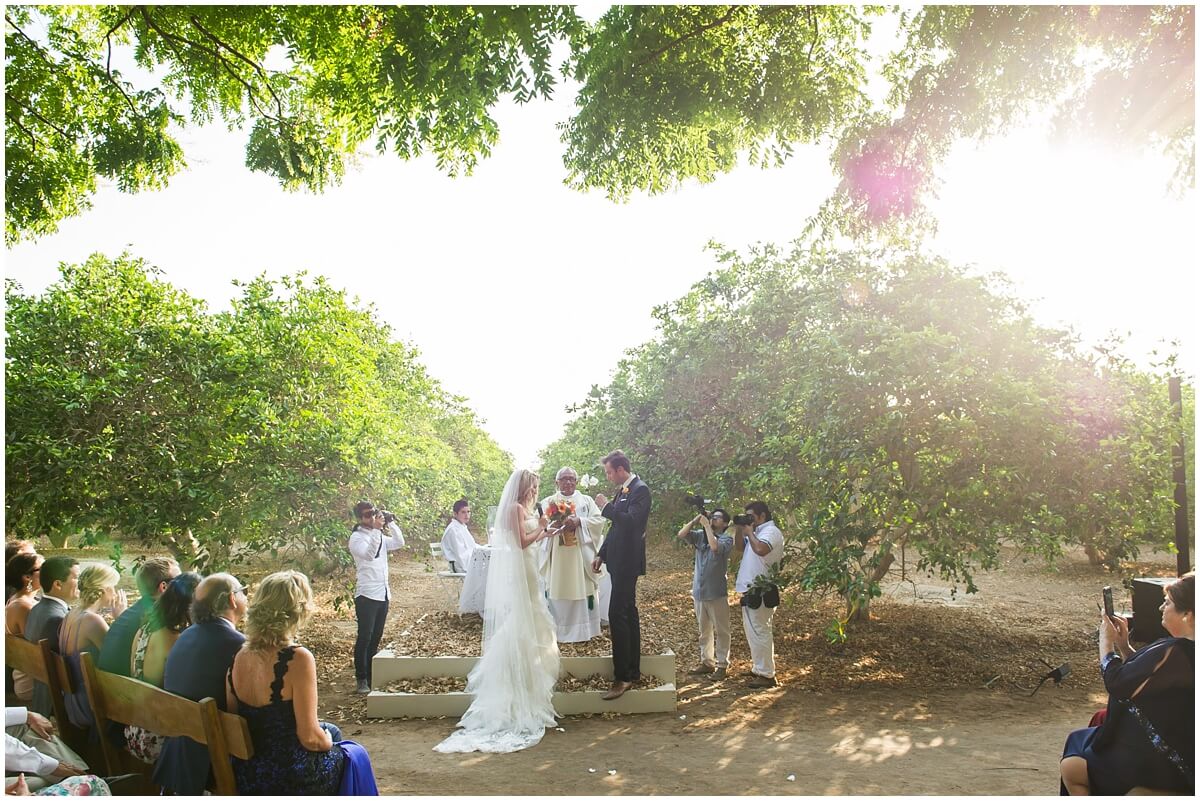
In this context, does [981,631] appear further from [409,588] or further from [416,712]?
[409,588]

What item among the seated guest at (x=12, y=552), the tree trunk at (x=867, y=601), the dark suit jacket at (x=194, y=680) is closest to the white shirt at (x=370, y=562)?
the seated guest at (x=12, y=552)

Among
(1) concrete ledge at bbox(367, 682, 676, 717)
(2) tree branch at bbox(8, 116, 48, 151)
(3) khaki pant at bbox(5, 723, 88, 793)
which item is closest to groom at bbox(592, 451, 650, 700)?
(1) concrete ledge at bbox(367, 682, 676, 717)

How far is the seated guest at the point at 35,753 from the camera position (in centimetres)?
338

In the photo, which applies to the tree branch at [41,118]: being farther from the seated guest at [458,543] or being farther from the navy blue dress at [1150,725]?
the navy blue dress at [1150,725]

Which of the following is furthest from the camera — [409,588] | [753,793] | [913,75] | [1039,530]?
[409,588]

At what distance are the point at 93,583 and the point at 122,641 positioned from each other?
1.39ft

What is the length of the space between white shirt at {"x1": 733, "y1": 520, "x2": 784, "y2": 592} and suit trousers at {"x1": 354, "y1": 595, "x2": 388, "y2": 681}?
3.35m

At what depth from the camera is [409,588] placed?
53.1 feet

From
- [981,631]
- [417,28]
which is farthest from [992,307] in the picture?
[417,28]

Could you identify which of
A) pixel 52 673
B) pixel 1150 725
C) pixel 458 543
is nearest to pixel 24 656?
pixel 52 673

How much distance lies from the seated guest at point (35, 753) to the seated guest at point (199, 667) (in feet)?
1.40

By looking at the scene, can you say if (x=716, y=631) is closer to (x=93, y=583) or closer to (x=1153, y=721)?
(x=1153, y=721)

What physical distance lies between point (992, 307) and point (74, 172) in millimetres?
8602

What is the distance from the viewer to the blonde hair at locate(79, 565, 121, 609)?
13.8 ft
